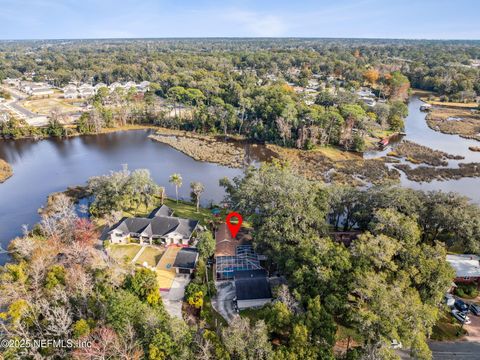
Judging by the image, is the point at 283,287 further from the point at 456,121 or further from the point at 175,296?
the point at 456,121

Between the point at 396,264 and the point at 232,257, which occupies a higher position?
the point at 396,264

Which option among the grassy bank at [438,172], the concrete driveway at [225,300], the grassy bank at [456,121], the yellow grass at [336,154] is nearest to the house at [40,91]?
the yellow grass at [336,154]

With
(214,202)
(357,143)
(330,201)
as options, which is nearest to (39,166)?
(214,202)

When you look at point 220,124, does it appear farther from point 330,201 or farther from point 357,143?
point 330,201

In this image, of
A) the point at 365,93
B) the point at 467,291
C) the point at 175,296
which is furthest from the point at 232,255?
the point at 365,93

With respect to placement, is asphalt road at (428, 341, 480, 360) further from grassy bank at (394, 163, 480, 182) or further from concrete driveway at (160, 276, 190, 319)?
grassy bank at (394, 163, 480, 182)

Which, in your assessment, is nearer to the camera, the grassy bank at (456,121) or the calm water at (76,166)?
the calm water at (76,166)

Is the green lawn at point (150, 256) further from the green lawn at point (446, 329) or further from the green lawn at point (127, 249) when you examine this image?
the green lawn at point (446, 329)
